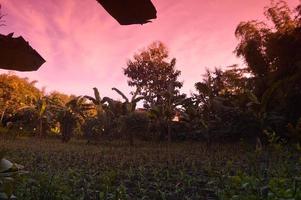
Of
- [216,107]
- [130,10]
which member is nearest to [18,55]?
[130,10]

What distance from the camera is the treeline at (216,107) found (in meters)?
14.1

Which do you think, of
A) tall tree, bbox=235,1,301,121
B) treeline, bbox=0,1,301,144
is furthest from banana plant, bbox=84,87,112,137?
tall tree, bbox=235,1,301,121

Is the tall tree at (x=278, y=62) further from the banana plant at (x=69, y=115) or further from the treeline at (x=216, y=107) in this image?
the banana plant at (x=69, y=115)

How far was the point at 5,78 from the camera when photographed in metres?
25.3

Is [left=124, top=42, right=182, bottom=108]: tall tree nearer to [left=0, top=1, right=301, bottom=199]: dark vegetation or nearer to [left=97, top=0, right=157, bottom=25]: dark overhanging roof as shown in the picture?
[left=0, top=1, right=301, bottom=199]: dark vegetation

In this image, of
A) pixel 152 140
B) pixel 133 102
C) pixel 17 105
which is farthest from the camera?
pixel 17 105

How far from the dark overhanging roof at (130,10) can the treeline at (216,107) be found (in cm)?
1152

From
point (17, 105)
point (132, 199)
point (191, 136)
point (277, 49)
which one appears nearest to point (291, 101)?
point (277, 49)

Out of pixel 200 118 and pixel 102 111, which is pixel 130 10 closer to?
pixel 200 118

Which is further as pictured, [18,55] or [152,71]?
[152,71]

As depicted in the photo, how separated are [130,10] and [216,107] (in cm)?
1427

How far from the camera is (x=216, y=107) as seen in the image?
14.4 m

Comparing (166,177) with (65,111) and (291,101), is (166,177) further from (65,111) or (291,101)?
(65,111)

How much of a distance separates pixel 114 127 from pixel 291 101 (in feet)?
26.8
